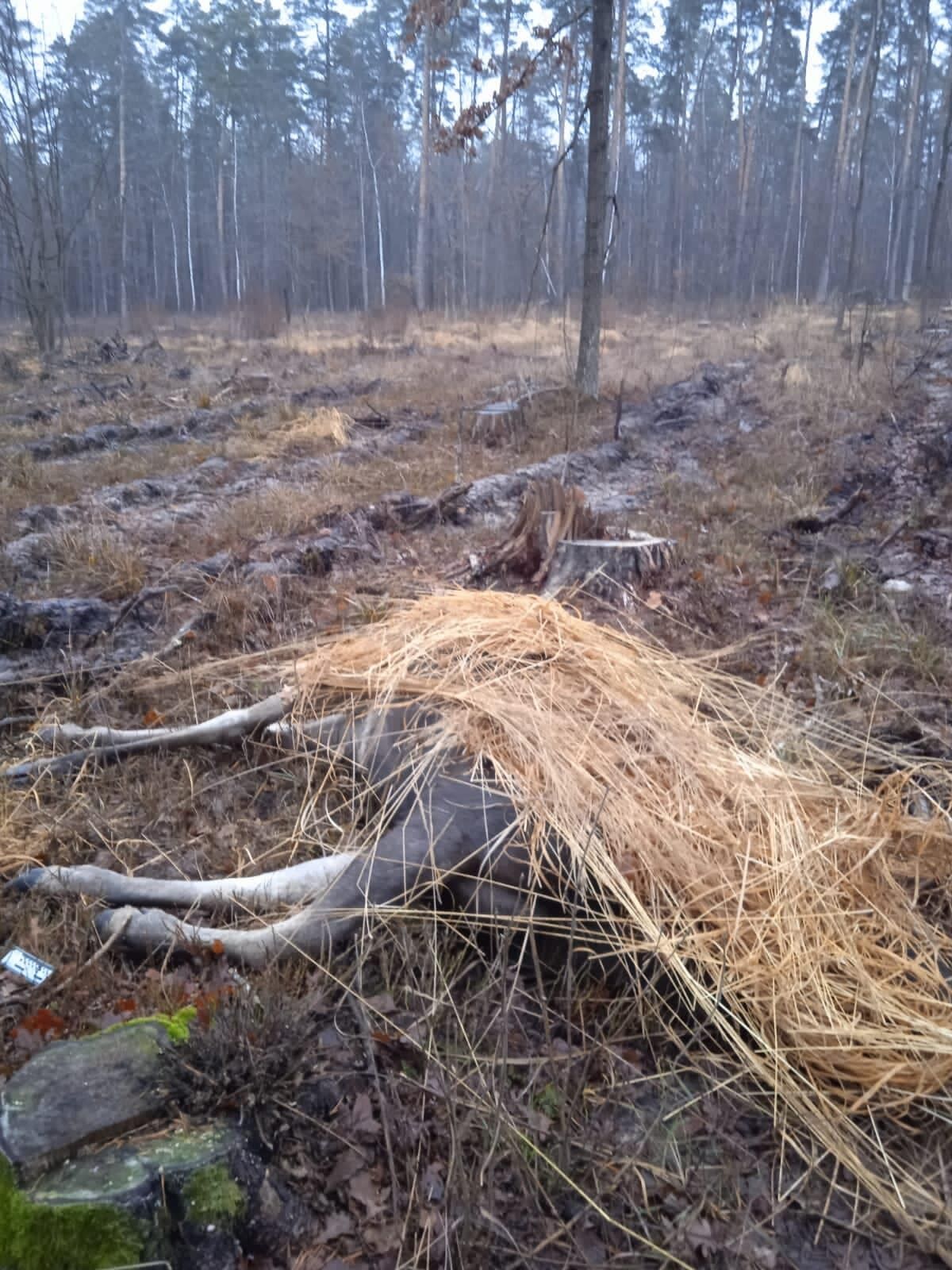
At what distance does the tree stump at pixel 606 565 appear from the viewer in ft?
17.2

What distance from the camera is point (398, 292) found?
32562 millimetres

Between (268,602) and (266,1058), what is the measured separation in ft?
11.6

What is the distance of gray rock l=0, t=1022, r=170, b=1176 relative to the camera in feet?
6.22

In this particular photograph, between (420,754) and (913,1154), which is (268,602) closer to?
(420,754)

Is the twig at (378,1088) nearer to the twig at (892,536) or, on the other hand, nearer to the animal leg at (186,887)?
the animal leg at (186,887)

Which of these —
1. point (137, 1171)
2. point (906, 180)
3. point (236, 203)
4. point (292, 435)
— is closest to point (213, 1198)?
point (137, 1171)

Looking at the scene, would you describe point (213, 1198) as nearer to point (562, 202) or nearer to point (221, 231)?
point (562, 202)

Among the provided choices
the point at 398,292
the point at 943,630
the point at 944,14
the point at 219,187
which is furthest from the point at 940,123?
the point at 943,630

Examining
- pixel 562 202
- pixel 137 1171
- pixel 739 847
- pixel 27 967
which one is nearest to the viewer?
pixel 137 1171

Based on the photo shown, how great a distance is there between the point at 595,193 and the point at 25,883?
12.5 meters

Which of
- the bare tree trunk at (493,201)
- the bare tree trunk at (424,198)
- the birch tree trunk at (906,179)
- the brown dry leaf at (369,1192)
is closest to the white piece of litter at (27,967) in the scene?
the brown dry leaf at (369,1192)

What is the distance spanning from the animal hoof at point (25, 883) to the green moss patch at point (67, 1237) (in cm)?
133

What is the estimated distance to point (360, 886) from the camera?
113 inches

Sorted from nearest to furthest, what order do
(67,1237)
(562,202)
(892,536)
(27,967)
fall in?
(67,1237)
(27,967)
(892,536)
(562,202)
